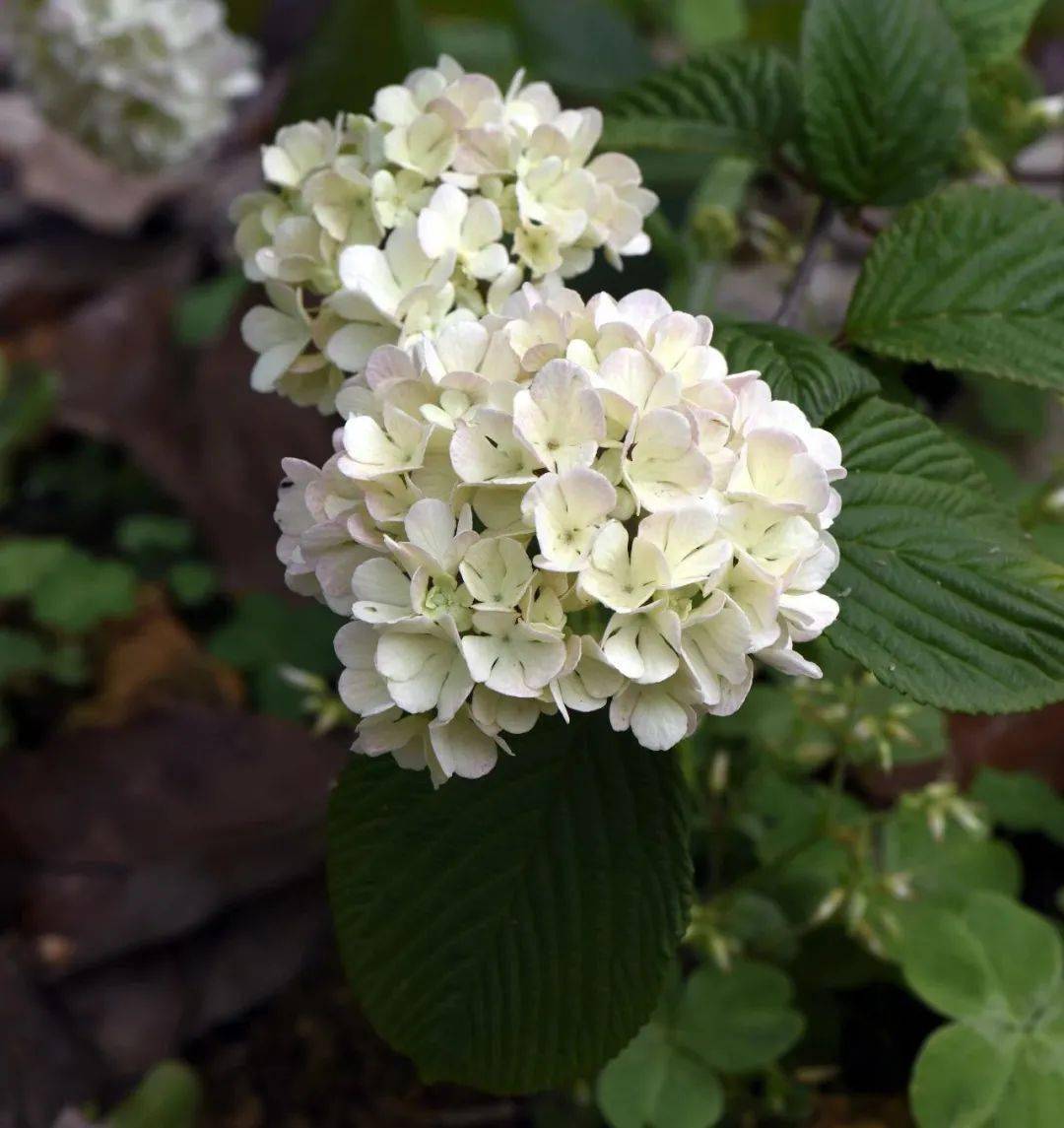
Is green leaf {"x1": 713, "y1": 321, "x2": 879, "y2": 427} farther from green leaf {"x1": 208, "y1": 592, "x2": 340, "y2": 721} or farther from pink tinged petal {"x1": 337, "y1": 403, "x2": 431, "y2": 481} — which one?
green leaf {"x1": 208, "y1": 592, "x2": 340, "y2": 721}

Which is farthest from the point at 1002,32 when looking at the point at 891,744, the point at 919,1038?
the point at 919,1038

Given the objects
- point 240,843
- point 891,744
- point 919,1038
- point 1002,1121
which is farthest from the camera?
point 240,843

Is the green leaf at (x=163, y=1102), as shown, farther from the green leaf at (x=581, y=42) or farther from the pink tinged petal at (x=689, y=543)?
the green leaf at (x=581, y=42)

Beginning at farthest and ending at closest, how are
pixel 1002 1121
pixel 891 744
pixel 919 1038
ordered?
pixel 919 1038
pixel 891 744
pixel 1002 1121

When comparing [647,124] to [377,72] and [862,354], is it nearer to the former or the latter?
[862,354]

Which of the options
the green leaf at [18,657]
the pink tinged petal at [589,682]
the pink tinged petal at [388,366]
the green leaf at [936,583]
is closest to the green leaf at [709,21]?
the green leaf at [18,657]

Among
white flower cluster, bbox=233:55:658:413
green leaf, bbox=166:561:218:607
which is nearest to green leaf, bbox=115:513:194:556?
green leaf, bbox=166:561:218:607

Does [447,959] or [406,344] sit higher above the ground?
[406,344]

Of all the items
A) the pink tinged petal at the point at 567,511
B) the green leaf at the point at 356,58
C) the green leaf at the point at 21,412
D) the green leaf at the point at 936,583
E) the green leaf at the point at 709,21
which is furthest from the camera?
Result: the green leaf at the point at 709,21

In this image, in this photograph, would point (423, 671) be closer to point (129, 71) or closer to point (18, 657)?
point (18, 657)
